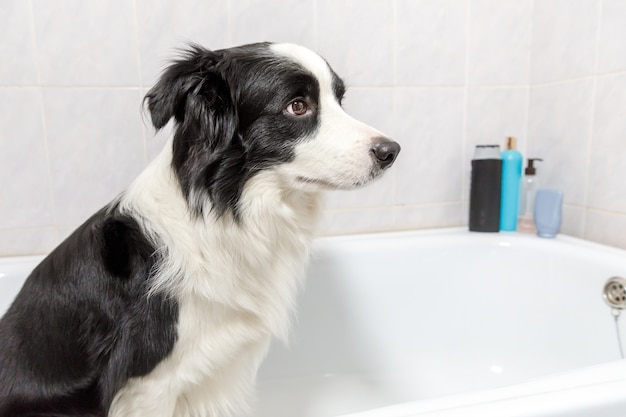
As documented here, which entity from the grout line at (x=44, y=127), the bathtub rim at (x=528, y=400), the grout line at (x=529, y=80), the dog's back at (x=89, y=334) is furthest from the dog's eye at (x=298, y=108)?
the grout line at (x=529, y=80)

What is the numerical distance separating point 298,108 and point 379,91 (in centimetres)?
81

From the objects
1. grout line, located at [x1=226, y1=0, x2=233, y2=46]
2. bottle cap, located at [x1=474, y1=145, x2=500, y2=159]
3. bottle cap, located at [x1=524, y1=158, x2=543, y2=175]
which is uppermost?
grout line, located at [x1=226, y1=0, x2=233, y2=46]

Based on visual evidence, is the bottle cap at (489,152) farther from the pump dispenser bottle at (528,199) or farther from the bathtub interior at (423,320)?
the bathtub interior at (423,320)

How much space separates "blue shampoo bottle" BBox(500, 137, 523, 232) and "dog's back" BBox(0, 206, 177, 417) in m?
1.37

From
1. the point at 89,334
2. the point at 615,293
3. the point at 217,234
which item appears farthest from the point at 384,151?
Answer: the point at 615,293

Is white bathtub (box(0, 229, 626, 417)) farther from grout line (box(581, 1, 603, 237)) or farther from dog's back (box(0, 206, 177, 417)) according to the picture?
dog's back (box(0, 206, 177, 417))

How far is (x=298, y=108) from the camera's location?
0.95 m

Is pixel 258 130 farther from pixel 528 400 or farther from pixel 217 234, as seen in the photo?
pixel 528 400

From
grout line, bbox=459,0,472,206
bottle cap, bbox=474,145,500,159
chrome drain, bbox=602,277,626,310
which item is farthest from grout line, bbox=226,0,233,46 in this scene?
chrome drain, bbox=602,277,626,310

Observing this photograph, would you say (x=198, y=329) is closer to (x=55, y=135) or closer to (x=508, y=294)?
(x=55, y=135)

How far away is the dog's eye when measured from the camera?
943 mm

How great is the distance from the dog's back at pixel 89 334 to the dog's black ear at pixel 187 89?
10.0 inches

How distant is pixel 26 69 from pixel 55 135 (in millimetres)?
221

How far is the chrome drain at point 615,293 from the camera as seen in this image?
49.9 inches
